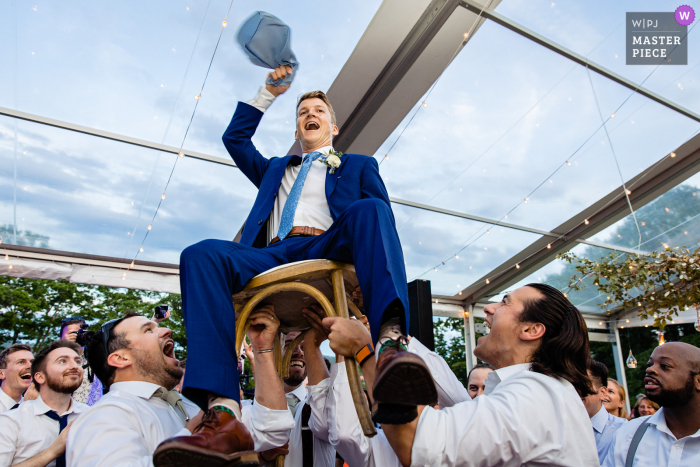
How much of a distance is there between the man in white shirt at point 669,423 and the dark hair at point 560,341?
1119mm

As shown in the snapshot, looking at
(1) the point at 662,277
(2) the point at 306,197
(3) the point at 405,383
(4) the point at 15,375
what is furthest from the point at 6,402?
(1) the point at 662,277

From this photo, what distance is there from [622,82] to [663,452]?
144 inches

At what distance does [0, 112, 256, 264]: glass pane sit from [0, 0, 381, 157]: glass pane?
458mm

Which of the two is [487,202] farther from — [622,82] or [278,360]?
[278,360]

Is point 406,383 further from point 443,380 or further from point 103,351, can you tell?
point 103,351

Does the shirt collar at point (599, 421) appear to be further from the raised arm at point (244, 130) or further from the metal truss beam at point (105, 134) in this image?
the metal truss beam at point (105, 134)

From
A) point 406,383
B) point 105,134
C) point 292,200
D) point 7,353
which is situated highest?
point 105,134

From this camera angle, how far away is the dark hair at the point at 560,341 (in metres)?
1.41

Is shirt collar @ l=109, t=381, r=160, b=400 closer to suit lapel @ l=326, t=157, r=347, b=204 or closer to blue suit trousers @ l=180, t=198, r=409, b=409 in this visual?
blue suit trousers @ l=180, t=198, r=409, b=409

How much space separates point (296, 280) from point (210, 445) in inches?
23.6

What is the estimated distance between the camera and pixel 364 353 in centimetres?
126

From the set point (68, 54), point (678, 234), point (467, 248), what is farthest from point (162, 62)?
point (678, 234)

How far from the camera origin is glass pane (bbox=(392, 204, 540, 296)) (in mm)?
6156

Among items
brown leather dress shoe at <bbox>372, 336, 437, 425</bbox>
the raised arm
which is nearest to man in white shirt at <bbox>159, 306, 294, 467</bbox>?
brown leather dress shoe at <bbox>372, 336, 437, 425</bbox>
